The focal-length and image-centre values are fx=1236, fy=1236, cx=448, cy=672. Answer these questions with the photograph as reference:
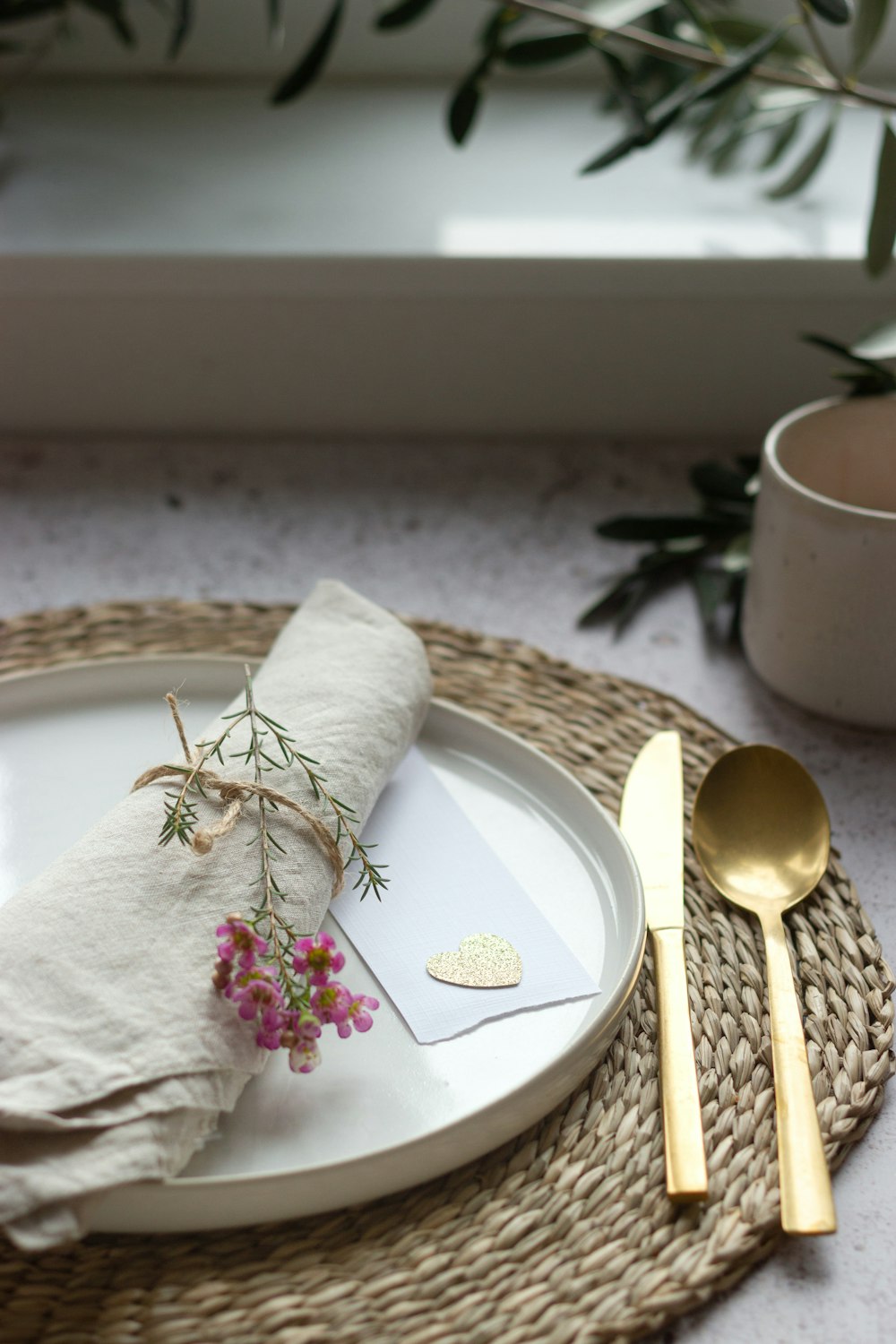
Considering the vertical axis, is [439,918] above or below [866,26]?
below

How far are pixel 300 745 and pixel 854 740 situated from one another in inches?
13.2

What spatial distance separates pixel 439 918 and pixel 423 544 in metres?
0.39

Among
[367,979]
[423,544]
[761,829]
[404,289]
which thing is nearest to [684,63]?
[404,289]

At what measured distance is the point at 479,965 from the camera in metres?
0.47

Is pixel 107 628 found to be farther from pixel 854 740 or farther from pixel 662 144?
pixel 662 144

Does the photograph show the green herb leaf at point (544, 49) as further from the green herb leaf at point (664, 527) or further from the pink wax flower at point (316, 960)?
the pink wax flower at point (316, 960)

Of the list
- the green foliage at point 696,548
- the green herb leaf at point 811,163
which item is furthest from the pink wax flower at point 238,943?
the green herb leaf at point 811,163

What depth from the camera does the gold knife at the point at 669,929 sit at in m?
0.42

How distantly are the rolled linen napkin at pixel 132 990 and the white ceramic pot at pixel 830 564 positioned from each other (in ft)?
0.80

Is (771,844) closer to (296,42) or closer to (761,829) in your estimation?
(761,829)

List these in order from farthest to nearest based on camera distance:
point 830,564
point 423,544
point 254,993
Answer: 1. point 423,544
2. point 830,564
3. point 254,993

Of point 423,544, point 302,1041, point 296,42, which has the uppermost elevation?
point 296,42

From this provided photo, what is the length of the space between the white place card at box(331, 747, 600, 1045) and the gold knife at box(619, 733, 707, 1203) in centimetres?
4

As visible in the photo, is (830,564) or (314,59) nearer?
(830,564)
